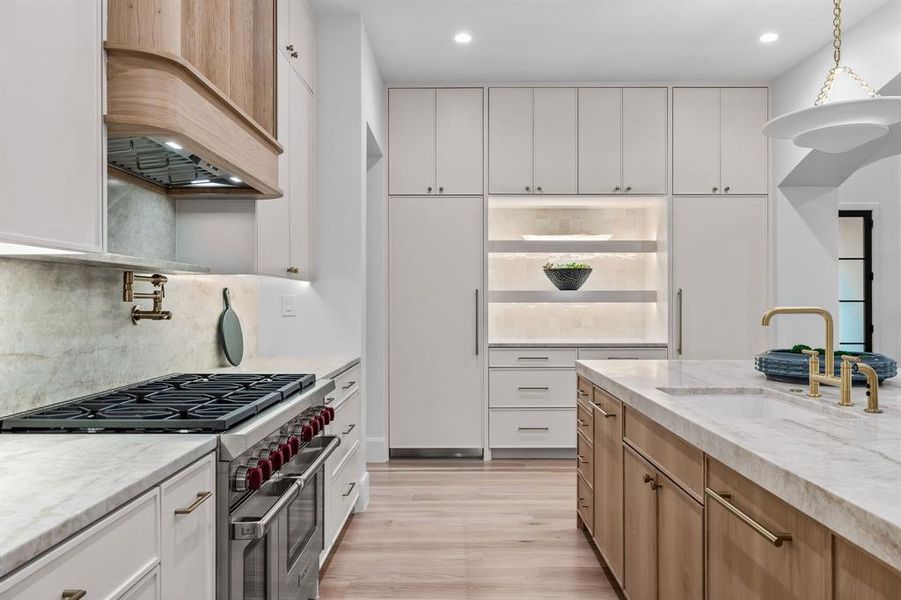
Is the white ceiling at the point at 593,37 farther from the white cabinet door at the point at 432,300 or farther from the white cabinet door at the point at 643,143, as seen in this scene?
the white cabinet door at the point at 432,300

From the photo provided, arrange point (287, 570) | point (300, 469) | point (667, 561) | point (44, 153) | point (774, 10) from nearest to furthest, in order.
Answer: point (44, 153) < point (667, 561) < point (287, 570) < point (300, 469) < point (774, 10)

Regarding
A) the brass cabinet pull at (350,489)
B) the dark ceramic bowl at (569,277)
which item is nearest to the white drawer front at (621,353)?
the dark ceramic bowl at (569,277)

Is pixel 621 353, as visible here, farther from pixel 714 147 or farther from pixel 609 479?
pixel 609 479

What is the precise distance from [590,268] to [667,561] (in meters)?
3.20

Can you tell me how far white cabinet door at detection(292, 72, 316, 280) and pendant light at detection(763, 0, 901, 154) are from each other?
6.86 ft

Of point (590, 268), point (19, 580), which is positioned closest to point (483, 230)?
point (590, 268)

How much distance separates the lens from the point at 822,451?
125cm

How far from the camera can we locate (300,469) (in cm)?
207

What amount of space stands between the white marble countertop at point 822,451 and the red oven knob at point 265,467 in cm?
112

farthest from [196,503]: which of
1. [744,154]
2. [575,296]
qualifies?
[744,154]

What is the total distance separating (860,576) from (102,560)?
3.94ft

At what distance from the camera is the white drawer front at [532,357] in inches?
181

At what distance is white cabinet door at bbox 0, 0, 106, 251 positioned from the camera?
1144 millimetres

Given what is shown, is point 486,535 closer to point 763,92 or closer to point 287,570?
point 287,570
